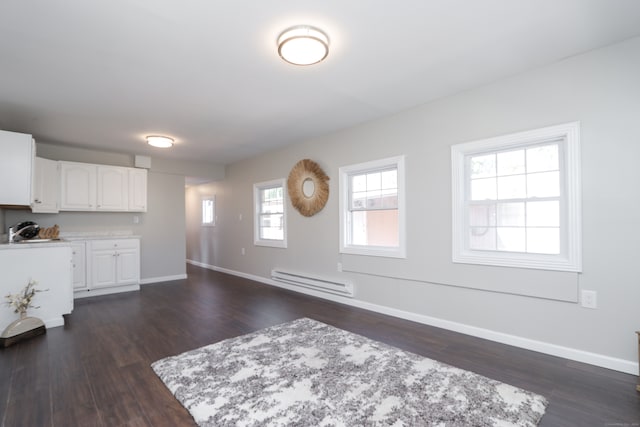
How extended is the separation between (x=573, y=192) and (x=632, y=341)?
116cm

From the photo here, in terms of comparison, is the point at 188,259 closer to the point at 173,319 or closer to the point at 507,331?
the point at 173,319

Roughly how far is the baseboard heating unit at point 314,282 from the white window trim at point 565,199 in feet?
5.25

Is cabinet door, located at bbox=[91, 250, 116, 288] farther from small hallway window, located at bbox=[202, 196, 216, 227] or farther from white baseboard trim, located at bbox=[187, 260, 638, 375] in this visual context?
white baseboard trim, located at bbox=[187, 260, 638, 375]

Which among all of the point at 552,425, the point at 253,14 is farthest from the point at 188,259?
the point at 552,425

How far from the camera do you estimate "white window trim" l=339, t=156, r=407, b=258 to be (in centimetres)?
359

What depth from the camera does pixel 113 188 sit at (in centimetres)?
510

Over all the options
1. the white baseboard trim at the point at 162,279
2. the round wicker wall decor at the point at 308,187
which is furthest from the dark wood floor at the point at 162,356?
the round wicker wall decor at the point at 308,187

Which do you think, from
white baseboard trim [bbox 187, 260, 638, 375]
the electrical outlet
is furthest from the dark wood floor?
the electrical outlet

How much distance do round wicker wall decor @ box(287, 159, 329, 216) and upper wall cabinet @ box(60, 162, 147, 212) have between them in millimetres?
2725

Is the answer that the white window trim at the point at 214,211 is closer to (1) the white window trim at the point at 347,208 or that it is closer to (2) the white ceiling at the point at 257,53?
(2) the white ceiling at the point at 257,53

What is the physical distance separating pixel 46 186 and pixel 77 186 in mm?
375

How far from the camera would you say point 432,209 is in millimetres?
3322

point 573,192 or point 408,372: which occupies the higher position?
point 573,192

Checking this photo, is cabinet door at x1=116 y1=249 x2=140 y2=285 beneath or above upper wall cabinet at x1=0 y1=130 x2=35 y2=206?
beneath
